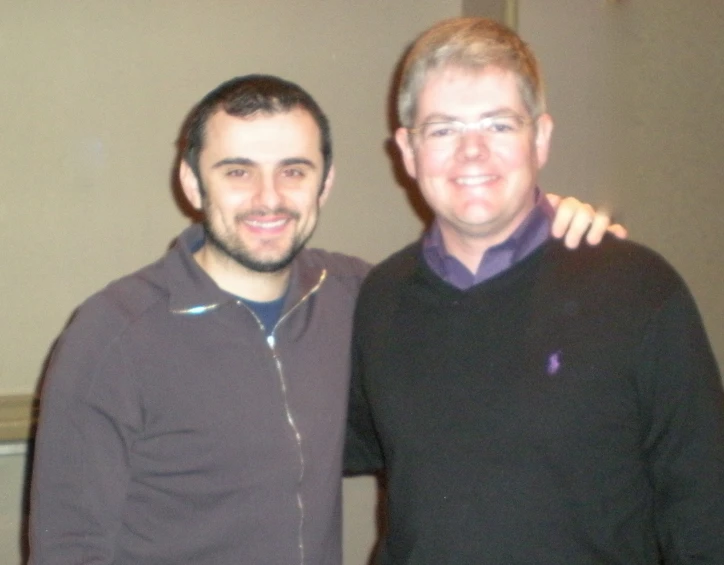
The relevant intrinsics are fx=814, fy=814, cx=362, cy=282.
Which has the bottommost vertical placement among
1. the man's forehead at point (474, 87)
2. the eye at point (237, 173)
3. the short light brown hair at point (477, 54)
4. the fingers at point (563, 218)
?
the fingers at point (563, 218)

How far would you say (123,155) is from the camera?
2.58 meters

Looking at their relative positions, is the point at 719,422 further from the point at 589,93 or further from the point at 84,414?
the point at 589,93

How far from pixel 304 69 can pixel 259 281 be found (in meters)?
1.28

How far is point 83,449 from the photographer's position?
1.48 metres

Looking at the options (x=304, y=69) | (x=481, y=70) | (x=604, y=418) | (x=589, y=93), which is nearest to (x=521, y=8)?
(x=589, y=93)

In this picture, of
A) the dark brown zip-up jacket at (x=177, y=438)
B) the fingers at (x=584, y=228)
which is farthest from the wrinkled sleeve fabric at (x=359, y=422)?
the fingers at (x=584, y=228)

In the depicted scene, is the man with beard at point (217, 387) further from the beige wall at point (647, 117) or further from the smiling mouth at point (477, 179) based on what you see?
the beige wall at point (647, 117)

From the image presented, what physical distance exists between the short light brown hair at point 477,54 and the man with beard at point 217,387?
0.26 m

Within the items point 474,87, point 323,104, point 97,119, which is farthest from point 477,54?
point 97,119

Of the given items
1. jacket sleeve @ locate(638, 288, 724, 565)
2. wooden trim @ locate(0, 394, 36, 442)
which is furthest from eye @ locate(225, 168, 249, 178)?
wooden trim @ locate(0, 394, 36, 442)

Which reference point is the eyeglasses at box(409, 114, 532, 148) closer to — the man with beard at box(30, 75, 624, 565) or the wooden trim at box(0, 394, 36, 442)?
the man with beard at box(30, 75, 624, 565)

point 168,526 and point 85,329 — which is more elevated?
point 85,329

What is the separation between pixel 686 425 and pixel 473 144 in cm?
61

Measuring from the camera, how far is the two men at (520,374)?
1384mm
